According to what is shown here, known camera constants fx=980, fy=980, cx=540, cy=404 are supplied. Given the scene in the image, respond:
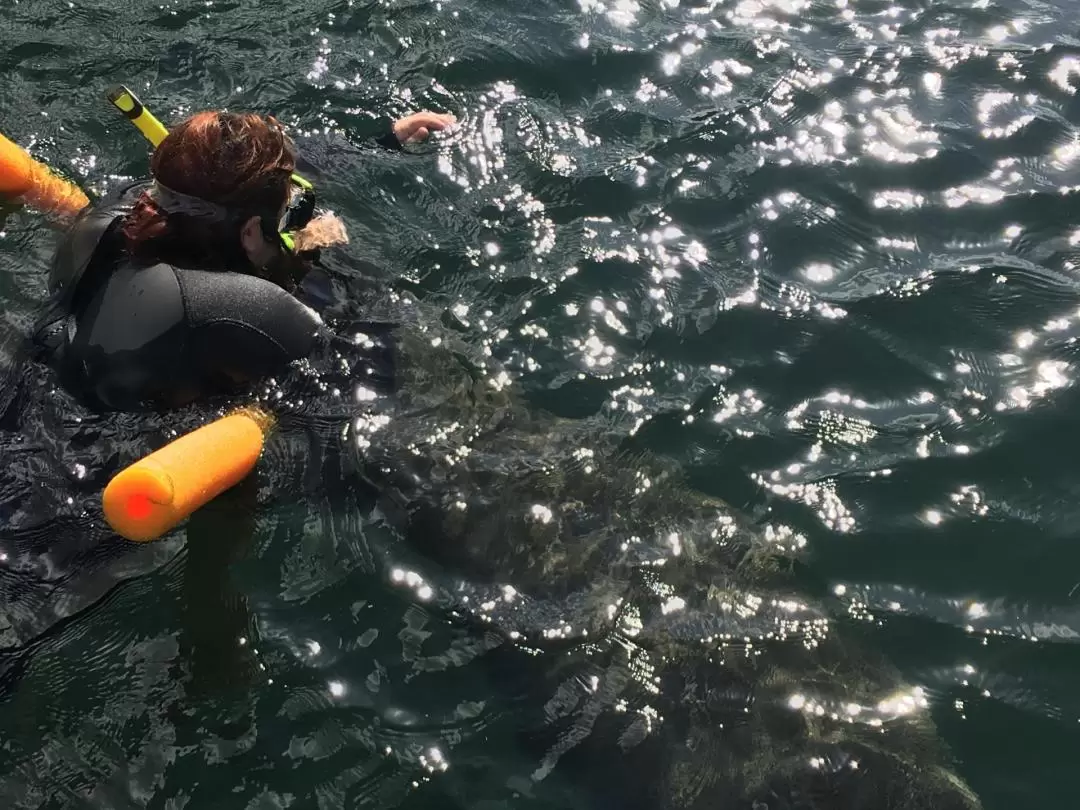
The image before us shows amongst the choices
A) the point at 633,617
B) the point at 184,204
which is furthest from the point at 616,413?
the point at 184,204

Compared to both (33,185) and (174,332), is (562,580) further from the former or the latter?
(33,185)

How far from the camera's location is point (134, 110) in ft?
13.9

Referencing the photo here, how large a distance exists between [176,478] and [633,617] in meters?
1.91

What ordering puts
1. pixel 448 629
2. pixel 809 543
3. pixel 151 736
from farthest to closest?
pixel 809 543 < pixel 448 629 < pixel 151 736

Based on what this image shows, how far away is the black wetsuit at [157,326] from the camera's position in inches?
153

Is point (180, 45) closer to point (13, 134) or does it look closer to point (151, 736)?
point (13, 134)

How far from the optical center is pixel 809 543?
4391 mm

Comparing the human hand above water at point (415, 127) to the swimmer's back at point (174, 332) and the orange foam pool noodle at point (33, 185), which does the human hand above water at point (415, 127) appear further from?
the swimmer's back at point (174, 332)

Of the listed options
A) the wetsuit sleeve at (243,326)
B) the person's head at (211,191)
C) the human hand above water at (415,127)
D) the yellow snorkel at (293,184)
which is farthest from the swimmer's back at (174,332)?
the human hand above water at (415,127)

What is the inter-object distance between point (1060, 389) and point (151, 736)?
451 centimetres

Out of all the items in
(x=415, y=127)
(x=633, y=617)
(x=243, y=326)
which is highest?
(x=243, y=326)

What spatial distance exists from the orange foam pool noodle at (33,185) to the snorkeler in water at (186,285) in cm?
79

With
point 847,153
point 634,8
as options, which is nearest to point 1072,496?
point 847,153

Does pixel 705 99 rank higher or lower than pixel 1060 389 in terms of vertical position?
higher
